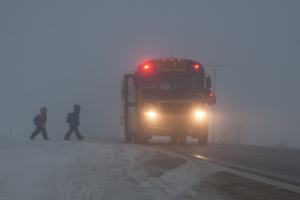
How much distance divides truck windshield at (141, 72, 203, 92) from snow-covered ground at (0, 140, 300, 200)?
6333mm

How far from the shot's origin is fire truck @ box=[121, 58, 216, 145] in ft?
45.7

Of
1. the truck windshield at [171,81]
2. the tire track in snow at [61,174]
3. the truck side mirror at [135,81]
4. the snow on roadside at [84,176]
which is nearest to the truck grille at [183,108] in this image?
the truck windshield at [171,81]

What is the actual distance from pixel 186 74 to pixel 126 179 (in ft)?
30.6

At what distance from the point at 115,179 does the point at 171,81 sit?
29.5ft

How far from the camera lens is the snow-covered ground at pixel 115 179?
15.4 ft

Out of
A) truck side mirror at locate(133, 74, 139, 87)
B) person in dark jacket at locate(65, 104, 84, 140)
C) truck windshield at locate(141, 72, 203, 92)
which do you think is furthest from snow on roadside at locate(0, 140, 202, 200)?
person in dark jacket at locate(65, 104, 84, 140)

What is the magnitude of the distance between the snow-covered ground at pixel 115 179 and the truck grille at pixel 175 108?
5.79 m

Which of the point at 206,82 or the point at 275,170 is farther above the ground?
the point at 206,82

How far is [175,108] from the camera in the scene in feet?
45.8

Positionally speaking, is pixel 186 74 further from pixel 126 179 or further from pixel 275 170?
pixel 126 179

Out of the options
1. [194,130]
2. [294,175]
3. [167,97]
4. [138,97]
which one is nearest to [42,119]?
[138,97]

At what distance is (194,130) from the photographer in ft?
46.2

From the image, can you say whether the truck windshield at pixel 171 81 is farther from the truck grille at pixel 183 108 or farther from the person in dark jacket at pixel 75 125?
the person in dark jacket at pixel 75 125

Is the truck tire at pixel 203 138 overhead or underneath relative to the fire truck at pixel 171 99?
underneath
